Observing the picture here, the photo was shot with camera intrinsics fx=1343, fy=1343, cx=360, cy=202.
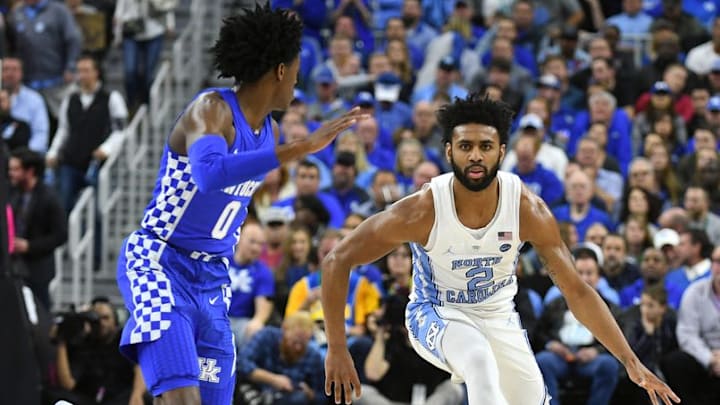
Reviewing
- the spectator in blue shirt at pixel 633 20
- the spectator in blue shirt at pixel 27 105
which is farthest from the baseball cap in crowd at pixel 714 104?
the spectator in blue shirt at pixel 27 105

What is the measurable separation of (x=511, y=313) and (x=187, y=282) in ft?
5.76

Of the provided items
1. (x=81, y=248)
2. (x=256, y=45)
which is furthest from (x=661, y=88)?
(x=256, y=45)

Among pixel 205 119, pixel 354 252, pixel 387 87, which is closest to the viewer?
pixel 205 119

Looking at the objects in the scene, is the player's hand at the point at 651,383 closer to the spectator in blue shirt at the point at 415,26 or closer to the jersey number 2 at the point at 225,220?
the jersey number 2 at the point at 225,220

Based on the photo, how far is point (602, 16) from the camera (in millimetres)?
17344

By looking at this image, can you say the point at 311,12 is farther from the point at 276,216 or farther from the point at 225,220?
the point at 225,220

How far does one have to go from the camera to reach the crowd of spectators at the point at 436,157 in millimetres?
10531

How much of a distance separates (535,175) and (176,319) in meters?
6.91

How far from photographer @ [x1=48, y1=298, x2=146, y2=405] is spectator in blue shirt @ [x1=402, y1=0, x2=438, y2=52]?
6.11 m

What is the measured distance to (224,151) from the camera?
237 inches

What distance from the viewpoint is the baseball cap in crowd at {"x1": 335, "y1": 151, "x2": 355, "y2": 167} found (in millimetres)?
12562

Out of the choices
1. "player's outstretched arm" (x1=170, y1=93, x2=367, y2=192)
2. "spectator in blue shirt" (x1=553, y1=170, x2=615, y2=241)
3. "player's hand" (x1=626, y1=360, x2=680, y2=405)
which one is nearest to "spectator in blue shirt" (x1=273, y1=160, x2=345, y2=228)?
"spectator in blue shirt" (x1=553, y1=170, x2=615, y2=241)

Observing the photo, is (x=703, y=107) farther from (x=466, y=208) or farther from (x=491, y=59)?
(x=466, y=208)

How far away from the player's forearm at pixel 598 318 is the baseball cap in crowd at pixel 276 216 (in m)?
5.43
